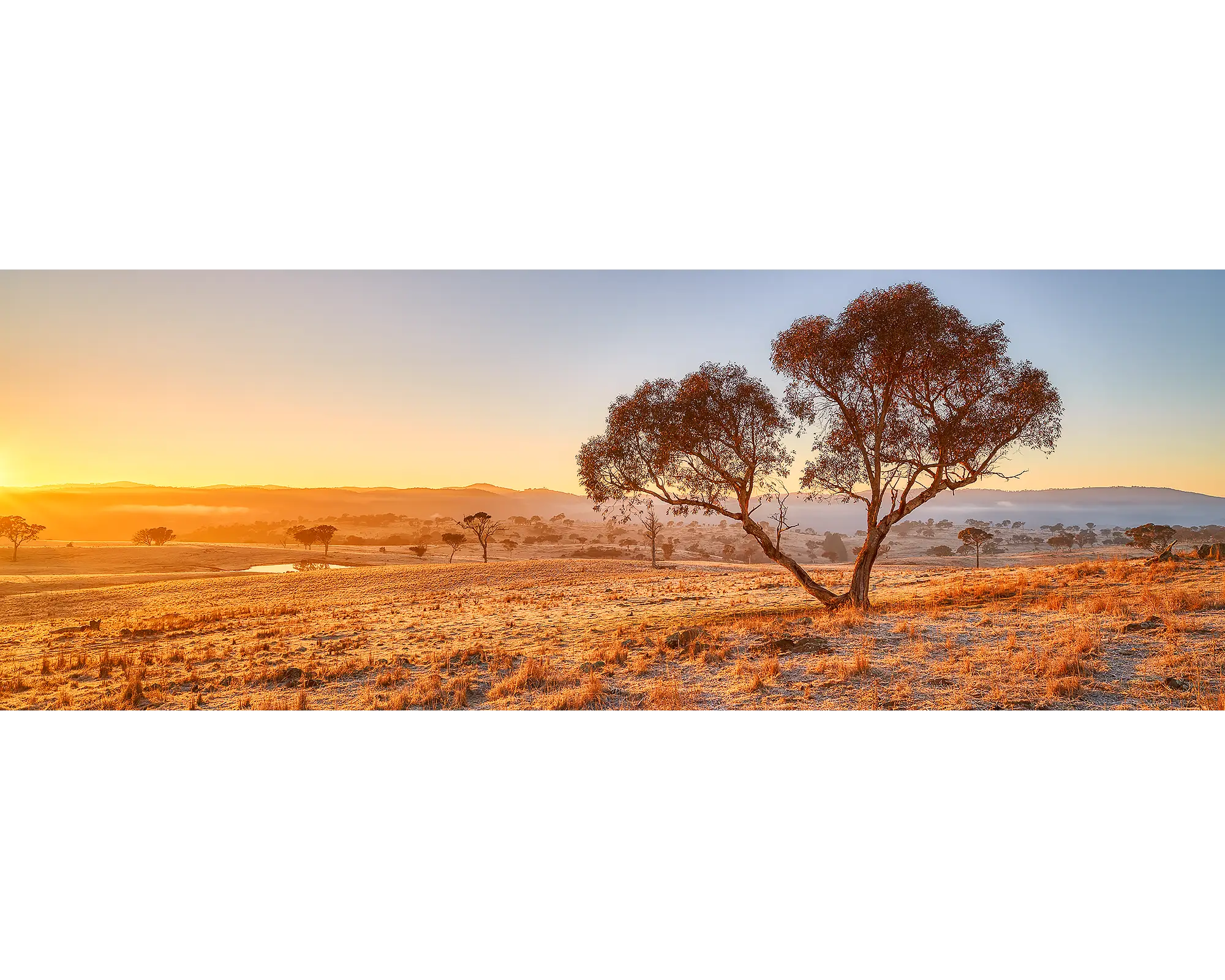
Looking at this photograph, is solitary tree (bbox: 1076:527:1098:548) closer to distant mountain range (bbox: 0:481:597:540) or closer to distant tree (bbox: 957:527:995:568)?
distant tree (bbox: 957:527:995:568)

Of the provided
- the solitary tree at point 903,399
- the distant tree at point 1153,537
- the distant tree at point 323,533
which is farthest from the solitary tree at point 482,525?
the distant tree at point 1153,537

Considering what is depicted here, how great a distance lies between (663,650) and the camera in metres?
9.51

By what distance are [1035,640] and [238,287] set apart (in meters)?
15.4

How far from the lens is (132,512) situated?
16281 millimetres

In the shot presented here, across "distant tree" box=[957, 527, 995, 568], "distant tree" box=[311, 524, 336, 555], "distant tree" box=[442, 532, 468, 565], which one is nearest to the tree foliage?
"distant tree" box=[311, 524, 336, 555]

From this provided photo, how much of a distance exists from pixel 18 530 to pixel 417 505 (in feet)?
31.9

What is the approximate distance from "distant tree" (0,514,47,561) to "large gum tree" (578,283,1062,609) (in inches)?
475

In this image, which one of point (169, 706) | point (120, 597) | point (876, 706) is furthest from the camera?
point (120, 597)

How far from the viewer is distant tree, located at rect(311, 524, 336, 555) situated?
2875cm

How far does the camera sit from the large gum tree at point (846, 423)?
11.3m

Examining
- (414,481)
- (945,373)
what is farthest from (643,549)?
(945,373)

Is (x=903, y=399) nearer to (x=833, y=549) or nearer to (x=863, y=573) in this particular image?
(x=863, y=573)

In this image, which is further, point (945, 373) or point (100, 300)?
point (945, 373)
